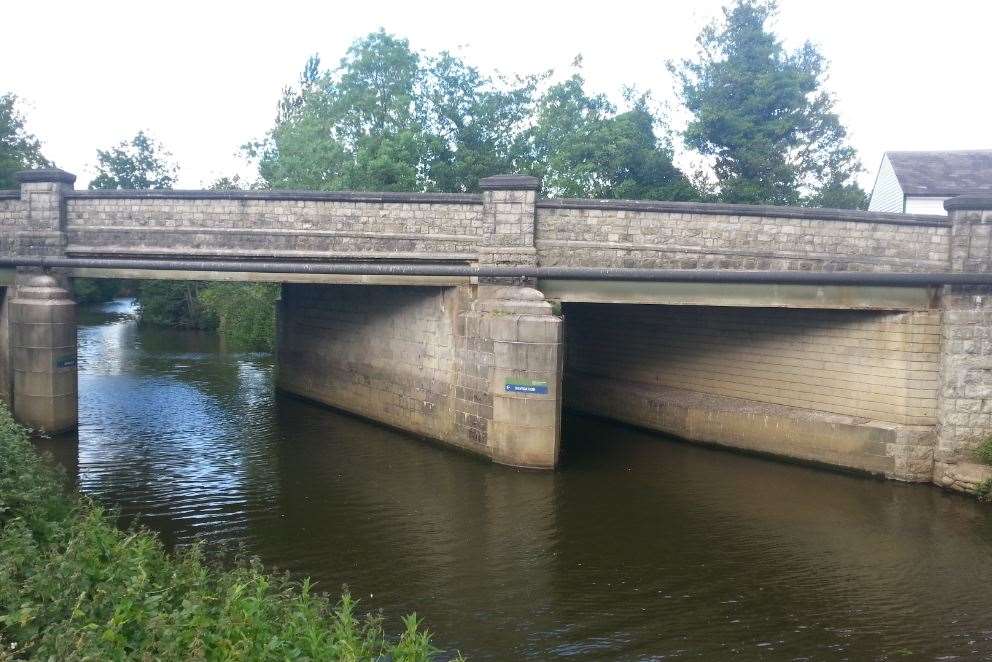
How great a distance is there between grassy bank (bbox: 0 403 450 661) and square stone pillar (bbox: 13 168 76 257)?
8713 millimetres

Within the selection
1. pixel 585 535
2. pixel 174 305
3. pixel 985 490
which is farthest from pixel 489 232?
pixel 174 305

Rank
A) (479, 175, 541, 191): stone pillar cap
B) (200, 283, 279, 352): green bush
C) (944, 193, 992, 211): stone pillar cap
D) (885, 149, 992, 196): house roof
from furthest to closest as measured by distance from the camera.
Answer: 1. (200, 283, 279, 352): green bush
2. (885, 149, 992, 196): house roof
3. (479, 175, 541, 191): stone pillar cap
4. (944, 193, 992, 211): stone pillar cap

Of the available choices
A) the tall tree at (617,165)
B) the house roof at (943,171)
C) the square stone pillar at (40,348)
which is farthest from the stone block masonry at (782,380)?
the house roof at (943,171)

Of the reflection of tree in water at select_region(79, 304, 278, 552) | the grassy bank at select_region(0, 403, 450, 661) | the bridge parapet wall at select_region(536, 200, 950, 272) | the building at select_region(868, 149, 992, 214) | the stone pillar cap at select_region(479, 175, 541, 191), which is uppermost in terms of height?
the building at select_region(868, 149, 992, 214)

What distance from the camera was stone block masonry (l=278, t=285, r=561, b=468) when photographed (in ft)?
44.3

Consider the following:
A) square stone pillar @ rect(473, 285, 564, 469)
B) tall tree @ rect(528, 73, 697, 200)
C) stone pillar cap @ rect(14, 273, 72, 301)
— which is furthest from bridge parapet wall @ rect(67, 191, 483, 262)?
tall tree @ rect(528, 73, 697, 200)

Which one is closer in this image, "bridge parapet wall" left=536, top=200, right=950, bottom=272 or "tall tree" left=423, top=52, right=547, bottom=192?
"bridge parapet wall" left=536, top=200, right=950, bottom=272

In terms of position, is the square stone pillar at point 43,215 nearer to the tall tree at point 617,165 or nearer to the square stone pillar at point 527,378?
the square stone pillar at point 527,378

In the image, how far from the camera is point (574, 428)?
1778cm

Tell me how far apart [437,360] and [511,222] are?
3344mm

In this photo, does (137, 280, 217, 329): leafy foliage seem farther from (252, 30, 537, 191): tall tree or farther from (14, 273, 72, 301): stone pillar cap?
(14, 273, 72, 301): stone pillar cap

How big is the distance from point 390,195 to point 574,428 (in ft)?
22.0

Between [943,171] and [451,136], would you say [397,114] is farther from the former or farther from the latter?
[943,171]

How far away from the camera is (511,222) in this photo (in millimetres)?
14102
